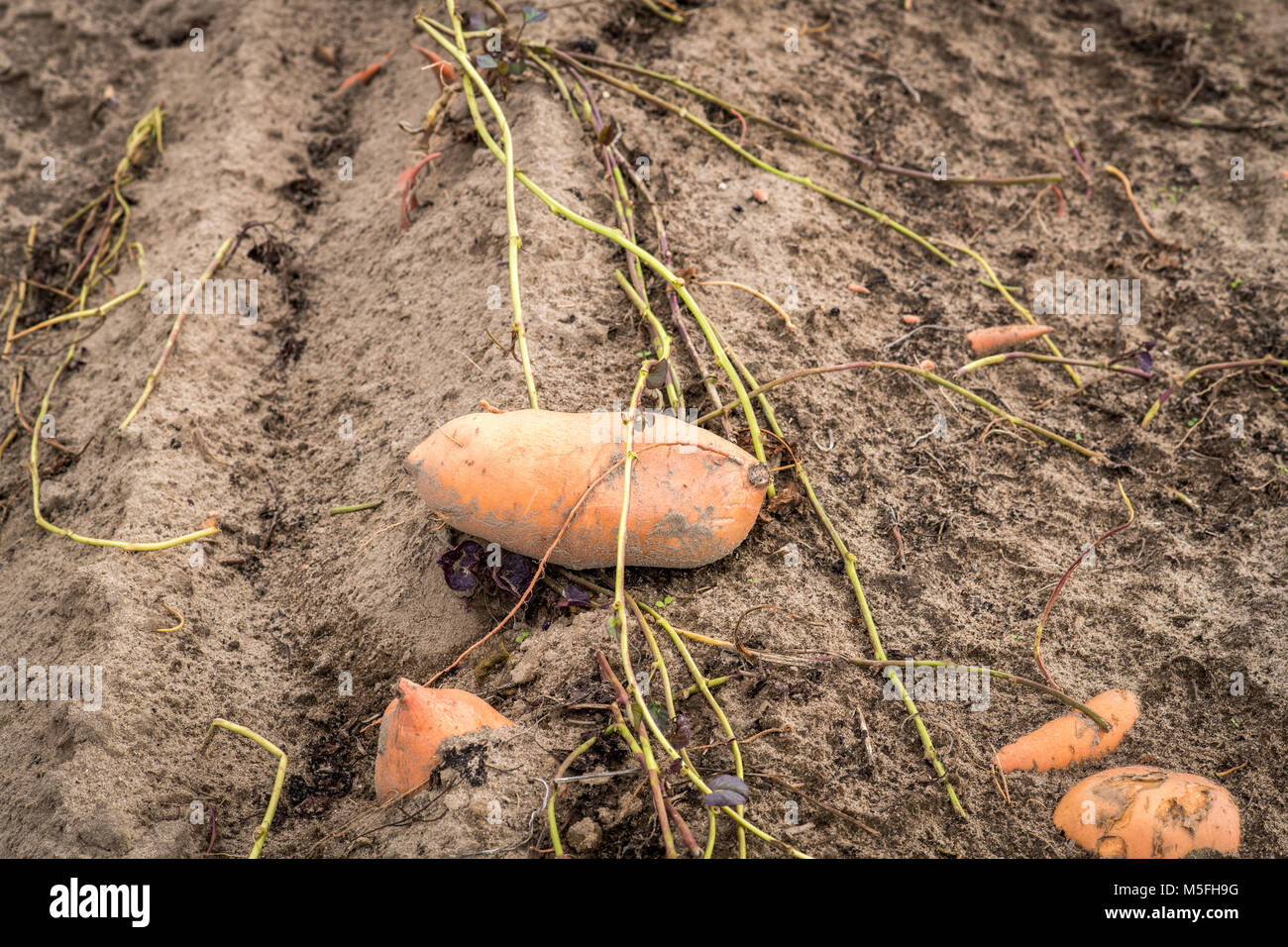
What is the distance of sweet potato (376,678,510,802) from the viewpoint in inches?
67.7

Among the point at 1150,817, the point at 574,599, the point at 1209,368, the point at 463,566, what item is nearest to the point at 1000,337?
the point at 1209,368

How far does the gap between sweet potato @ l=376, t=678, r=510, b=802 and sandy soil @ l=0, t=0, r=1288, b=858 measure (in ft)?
0.13

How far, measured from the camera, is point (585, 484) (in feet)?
6.14

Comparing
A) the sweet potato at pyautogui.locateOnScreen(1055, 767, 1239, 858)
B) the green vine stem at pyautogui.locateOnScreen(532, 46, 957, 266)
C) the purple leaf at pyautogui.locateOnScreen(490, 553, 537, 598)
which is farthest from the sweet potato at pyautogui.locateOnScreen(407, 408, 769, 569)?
the green vine stem at pyautogui.locateOnScreen(532, 46, 957, 266)

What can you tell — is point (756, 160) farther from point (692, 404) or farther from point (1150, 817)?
point (1150, 817)

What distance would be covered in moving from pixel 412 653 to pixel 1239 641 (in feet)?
6.19

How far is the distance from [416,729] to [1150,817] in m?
1.39

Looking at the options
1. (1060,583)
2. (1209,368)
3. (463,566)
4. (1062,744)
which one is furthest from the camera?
(1209,368)

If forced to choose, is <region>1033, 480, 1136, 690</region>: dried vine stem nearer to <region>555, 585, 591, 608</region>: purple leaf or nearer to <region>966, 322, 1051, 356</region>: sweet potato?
<region>966, 322, 1051, 356</region>: sweet potato

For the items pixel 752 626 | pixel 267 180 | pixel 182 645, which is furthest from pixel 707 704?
pixel 267 180

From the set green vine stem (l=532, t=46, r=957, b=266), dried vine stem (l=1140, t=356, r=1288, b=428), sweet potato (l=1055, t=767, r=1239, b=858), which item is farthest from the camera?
green vine stem (l=532, t=46, r=957, b=266)

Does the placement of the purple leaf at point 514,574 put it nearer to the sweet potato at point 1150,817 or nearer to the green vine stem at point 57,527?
the green vine stem at point 57,527

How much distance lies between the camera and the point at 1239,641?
2064 mm

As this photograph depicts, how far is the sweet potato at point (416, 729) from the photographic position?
1719 millimetres
